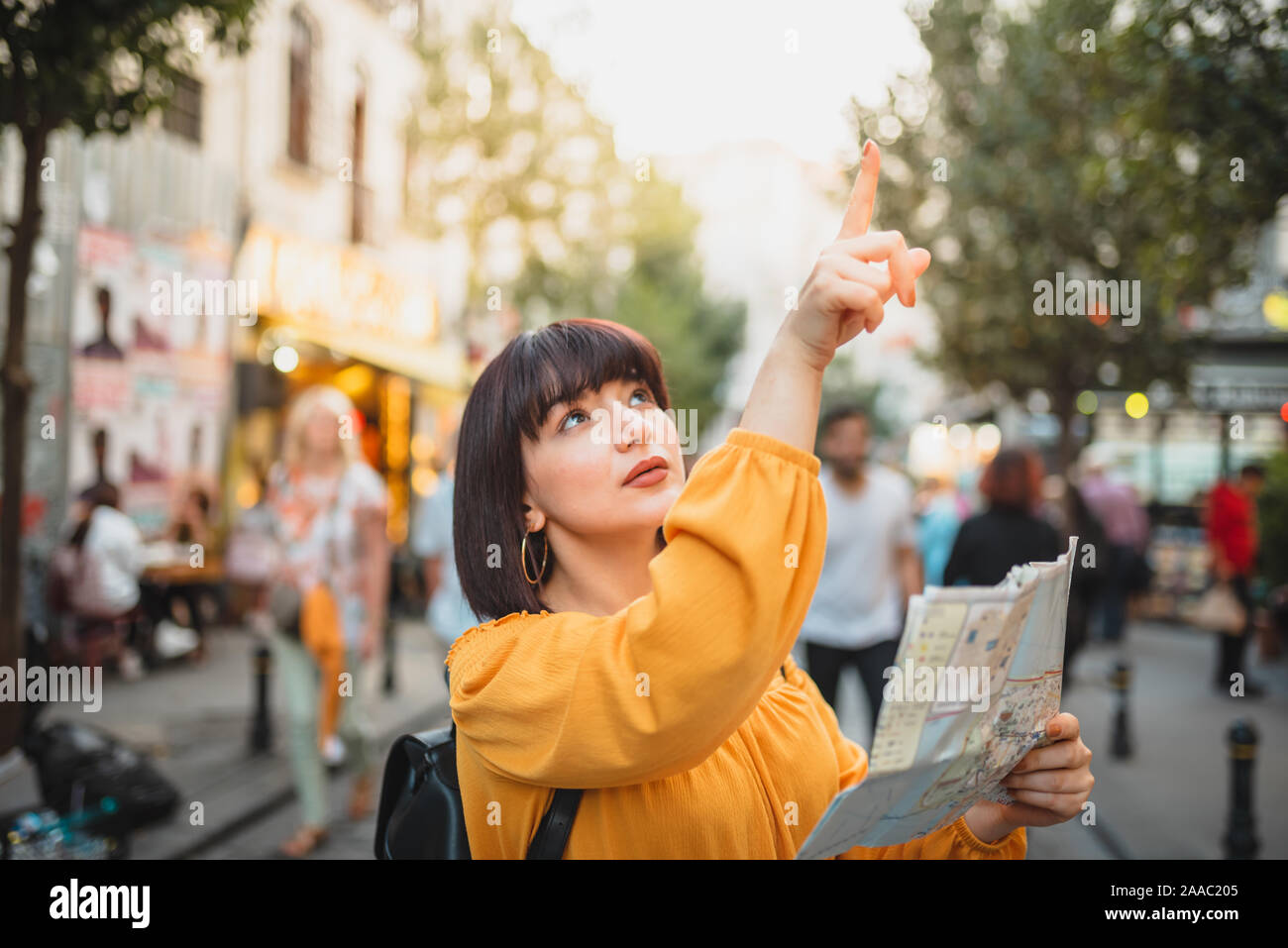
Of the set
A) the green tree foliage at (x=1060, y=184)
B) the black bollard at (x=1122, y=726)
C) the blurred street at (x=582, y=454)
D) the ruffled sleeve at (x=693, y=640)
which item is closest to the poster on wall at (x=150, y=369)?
the blurred street at (x=582, y=454)

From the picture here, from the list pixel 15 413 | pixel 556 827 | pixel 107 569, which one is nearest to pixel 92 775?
pixel 15 413

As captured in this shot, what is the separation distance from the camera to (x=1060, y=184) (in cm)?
1065

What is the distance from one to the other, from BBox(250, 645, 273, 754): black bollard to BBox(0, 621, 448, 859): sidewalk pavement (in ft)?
0.22

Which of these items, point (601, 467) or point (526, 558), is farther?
point (526, 558)

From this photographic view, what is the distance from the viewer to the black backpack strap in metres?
1.41

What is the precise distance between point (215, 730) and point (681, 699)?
7078 mm

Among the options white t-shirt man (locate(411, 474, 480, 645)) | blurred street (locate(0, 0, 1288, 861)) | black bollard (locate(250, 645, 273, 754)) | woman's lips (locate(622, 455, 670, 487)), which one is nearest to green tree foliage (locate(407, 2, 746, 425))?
blurred street (locate(0, 0, 1288, 861))

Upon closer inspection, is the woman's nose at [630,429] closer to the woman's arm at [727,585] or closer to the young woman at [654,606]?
the young woman at [654,606]

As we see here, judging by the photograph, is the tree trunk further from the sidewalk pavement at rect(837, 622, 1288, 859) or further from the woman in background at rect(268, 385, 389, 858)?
the sidewalk pavement at rect(837, 622, 1288, 859)

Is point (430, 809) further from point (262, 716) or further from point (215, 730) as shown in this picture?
point (215, 730)

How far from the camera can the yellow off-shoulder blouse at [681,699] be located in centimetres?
116

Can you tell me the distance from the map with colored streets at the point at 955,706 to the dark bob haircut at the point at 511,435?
1.91 ft

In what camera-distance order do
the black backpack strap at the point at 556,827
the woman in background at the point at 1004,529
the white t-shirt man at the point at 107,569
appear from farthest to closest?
the white t-shirt man at the point at 107,569, the woman in background at the point at 1004,529, the black backpack strap at the point at 556,827
